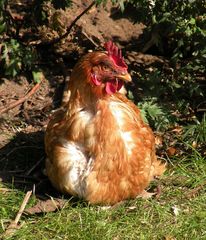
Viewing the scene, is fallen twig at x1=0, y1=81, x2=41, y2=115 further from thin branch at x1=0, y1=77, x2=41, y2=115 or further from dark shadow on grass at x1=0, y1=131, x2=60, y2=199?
dark shadow on grass at x1=0, y1=131, x2=60, y2=199

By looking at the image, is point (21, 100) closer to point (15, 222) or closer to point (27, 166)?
point (27, 166)

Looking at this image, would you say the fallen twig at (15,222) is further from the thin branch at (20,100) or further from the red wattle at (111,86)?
the thin branch at (20,100)

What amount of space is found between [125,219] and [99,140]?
574 mm

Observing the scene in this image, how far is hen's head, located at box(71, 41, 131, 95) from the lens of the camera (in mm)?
3525

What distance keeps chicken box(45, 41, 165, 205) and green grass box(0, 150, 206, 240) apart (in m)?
0.11

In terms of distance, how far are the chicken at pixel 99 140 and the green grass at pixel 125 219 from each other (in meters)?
0.11

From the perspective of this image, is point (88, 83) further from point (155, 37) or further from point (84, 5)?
point (84, 5)

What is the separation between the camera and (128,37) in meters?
5.68

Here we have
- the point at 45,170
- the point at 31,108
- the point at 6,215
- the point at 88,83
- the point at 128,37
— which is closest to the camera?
the point at 88,83

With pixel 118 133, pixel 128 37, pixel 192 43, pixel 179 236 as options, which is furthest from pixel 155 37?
pixel 179 236

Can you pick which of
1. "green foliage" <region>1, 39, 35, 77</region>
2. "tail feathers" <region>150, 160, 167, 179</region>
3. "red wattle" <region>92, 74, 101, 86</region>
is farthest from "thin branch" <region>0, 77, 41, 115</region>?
"red wattle" <region>92, 74, 101, 86</region>

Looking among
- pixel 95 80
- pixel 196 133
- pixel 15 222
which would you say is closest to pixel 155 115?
pixel 196 133

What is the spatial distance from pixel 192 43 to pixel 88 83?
1521mm

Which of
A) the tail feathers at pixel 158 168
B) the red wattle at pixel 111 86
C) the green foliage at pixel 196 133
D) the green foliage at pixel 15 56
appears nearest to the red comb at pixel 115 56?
the red wattle at pixel 111 86
